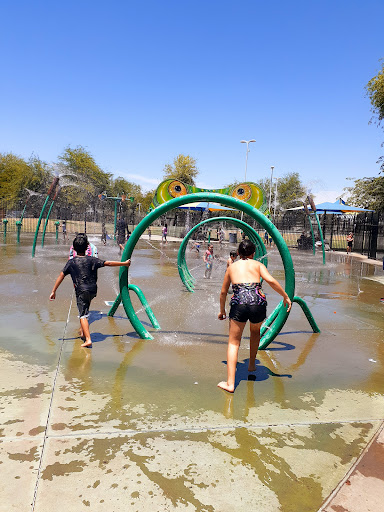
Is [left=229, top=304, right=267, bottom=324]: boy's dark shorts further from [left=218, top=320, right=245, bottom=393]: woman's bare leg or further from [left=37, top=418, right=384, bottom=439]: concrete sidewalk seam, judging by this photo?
[left=37, top=418, right=384, bottom=439]: concrete sidewalk seam

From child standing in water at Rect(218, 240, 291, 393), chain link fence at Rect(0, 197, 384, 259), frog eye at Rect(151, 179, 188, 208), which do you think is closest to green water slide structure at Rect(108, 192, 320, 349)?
child standing in water at Rect(218, 240, 291, 393)

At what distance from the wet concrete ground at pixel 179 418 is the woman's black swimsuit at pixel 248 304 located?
0.72m

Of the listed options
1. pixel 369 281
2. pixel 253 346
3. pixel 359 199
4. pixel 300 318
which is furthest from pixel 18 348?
pixel 359 199

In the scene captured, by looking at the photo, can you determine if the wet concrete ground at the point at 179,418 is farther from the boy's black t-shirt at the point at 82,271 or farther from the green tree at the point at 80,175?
the green tree at the point at 80,175

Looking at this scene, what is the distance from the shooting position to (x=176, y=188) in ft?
49.0

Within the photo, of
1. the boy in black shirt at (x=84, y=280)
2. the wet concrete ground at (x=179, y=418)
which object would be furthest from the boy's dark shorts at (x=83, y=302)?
the wet concrete ground at (x=179, y=418)

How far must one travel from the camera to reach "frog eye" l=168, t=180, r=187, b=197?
48.5 feet

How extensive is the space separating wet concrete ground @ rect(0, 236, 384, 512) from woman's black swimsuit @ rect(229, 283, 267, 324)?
72 cm

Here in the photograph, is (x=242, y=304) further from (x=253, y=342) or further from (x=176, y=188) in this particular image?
(x=176, y=188)

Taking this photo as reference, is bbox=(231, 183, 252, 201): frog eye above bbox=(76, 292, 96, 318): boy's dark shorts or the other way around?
above

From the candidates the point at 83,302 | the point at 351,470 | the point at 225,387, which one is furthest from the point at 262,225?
the point at 351,470

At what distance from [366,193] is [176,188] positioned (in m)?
21.5

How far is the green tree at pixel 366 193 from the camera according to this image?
26406mm

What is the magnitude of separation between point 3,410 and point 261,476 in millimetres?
2094
